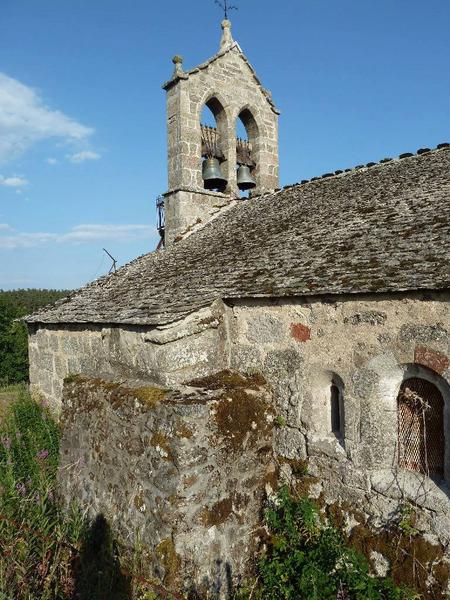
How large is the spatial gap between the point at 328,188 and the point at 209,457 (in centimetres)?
524

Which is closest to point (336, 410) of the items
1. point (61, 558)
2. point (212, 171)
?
point (61, 558)

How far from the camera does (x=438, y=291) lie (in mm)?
3348

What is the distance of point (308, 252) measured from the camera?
16.5 feet

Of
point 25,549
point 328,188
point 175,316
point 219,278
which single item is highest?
point 328,188

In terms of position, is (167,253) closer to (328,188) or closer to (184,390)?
(328,188)

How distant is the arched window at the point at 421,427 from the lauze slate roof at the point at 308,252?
92cm

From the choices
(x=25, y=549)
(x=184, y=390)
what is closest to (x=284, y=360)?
(x=184, y=390)

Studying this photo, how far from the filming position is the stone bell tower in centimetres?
914

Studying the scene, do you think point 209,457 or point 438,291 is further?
point 209,457

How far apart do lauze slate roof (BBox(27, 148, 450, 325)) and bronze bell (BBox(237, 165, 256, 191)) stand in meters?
1.33

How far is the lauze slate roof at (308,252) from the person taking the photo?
3968 mm

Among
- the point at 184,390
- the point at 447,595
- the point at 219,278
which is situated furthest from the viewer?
the point at 219,278

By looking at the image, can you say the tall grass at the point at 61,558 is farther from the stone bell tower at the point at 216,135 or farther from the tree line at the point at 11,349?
the tree line at the point at 11,349

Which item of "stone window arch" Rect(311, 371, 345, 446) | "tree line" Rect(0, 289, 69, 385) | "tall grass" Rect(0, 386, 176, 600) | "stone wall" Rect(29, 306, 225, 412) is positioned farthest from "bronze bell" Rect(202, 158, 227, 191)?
"tree line" Rect(0, 289, 69, 385)
